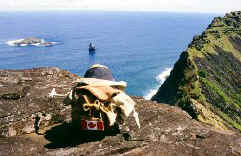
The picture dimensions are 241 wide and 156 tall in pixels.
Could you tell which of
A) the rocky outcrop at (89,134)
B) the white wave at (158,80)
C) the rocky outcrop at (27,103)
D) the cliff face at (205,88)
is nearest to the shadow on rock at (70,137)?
the rocky outcrop at (89,134)

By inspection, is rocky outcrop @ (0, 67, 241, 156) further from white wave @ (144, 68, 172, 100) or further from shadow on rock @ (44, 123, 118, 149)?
white wave @ (144, 68, 172, 100)

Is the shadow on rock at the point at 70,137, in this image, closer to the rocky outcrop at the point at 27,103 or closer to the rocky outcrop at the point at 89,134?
the rocky outcrop at the point at 89,134

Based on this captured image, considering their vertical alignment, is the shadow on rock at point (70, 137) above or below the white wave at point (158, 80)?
below

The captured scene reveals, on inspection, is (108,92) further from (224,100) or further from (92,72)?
(224,100)

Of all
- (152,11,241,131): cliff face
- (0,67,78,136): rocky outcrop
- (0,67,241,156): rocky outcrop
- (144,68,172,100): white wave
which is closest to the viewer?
(0,67,241,156): rocky outcrop

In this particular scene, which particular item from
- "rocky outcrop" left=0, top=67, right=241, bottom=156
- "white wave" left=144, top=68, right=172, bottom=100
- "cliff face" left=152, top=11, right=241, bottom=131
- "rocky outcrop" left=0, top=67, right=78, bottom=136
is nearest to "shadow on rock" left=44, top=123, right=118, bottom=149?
"rocky outcrop" left=0, top=67, right=241, bottom=156

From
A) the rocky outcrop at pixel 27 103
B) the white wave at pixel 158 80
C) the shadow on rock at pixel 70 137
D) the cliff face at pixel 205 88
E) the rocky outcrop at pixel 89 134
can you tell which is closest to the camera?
the rocky outcrop at pixel 89 134

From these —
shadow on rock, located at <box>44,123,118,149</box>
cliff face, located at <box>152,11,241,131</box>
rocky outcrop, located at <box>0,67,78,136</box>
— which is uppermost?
cliff face, located at <box>152,11,241,131</box>
